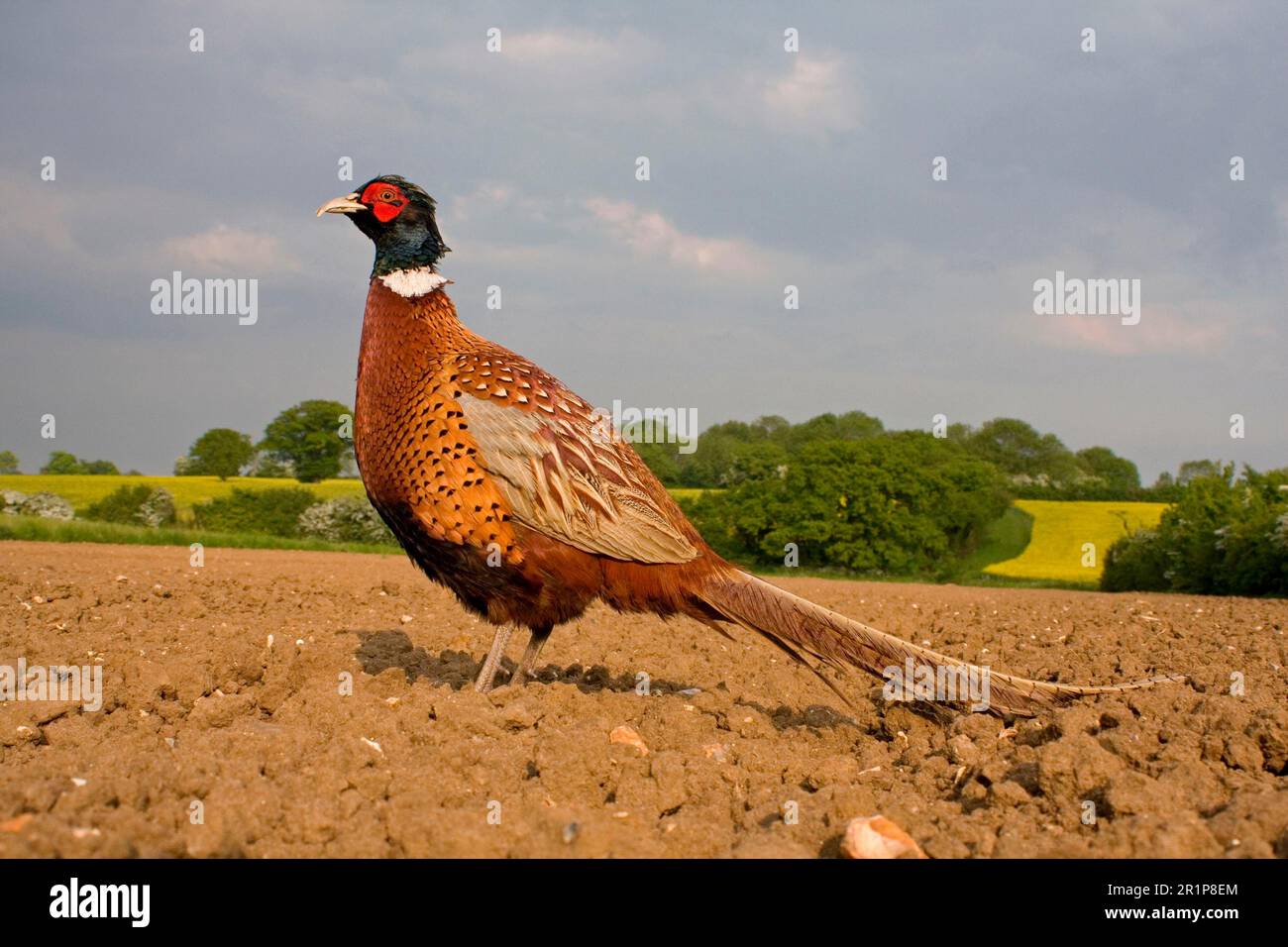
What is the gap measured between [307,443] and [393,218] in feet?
109

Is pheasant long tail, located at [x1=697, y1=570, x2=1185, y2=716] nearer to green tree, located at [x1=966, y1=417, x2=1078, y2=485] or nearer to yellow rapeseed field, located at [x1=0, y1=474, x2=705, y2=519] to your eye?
yellow rapeseed field, located at [x1=0, y1=474, x2=705, y2=519]

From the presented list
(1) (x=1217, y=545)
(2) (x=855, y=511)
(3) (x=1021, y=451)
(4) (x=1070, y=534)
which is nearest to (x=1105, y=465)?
(3) (x=1021, y=451)

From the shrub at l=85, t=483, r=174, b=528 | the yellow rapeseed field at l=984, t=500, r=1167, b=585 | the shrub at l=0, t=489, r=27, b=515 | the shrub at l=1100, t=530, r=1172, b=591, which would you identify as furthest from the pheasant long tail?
the shrub at l=0, t=489, r=27, b=515

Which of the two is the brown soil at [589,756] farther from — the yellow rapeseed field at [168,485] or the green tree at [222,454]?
the green tree at [222,454]

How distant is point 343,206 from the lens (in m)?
5.37

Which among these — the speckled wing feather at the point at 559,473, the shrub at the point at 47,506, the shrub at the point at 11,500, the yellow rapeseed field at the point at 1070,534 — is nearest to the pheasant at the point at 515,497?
the speckled wing feather at the point at 559,473

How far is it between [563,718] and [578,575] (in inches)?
29.7

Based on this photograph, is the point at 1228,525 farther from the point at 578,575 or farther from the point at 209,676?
the point at 209,676

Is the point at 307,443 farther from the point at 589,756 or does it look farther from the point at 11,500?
the point at 589,756

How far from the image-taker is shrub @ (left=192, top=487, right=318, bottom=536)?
89.9 feet

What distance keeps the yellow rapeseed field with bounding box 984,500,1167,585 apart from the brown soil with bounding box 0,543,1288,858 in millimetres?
21116

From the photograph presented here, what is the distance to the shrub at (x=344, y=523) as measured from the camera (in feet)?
89.2

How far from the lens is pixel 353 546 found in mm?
23641
